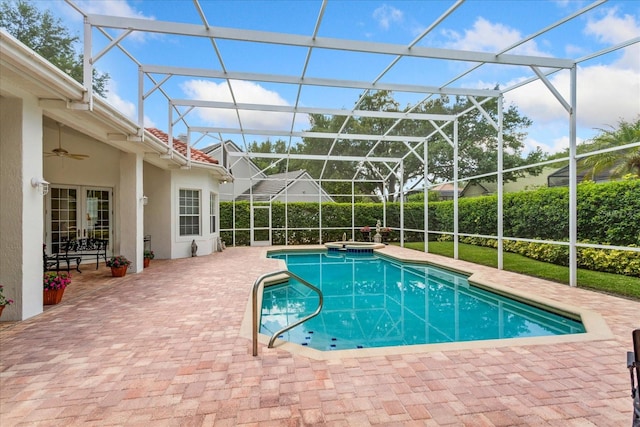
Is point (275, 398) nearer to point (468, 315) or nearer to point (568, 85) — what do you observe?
point (468, 315)

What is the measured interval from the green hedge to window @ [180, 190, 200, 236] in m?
3.49

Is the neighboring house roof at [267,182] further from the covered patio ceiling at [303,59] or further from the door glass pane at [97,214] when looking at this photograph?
the covered patio ceiling at [303,59]

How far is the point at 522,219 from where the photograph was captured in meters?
10.8

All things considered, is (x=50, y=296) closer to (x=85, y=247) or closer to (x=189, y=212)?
(x=85, y=247)

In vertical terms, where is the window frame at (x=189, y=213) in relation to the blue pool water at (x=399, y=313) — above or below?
above

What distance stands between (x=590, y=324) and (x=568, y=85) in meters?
5.60

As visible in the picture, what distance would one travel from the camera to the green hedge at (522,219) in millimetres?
7906

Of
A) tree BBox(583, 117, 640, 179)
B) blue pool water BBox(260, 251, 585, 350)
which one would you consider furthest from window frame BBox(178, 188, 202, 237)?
tree BBox(583, 117, 640, 179)

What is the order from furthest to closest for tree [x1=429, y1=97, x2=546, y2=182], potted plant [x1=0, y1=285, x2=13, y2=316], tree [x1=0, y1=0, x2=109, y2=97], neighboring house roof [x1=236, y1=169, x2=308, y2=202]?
neighboring house roof [x1=236, y1=169, x2=308, y2=202] < tree [x1=429, y1=97, x2=546, y2=182] < tree [x1=0, y1=0, x2=109, y2=97] < potted plant [x1=0, y1=285, x2=13, y2=316]

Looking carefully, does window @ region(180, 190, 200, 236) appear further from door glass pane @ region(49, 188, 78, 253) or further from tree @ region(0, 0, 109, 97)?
tree @ region(0, 0, 109, 97)

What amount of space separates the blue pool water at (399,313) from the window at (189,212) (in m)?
5.17

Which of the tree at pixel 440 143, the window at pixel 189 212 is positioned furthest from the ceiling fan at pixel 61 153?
the tree at pixel 440 143

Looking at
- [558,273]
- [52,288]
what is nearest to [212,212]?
[52,288]

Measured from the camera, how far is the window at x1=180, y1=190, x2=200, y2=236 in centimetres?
1259
